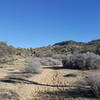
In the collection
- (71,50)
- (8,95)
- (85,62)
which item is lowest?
(8,95)

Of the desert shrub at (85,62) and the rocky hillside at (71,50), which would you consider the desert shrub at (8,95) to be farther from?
the rocky hillside at (71,50)

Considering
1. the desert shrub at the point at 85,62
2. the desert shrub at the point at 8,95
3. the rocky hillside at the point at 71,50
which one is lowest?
the desert shrub at the point at 8,95

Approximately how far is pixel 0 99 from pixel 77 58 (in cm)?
1859

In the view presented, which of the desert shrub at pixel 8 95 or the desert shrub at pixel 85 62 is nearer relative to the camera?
the desert shrub at pixel 8 95

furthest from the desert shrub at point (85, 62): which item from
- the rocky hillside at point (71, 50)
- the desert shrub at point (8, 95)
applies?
the rocky hillside at point (71, 50)

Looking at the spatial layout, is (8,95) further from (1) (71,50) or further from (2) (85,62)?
(1) (71,50)

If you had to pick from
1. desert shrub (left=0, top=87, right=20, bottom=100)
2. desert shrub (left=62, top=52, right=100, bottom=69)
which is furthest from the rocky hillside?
desert shrub (left=0, top=87, right=20, bottom=100)

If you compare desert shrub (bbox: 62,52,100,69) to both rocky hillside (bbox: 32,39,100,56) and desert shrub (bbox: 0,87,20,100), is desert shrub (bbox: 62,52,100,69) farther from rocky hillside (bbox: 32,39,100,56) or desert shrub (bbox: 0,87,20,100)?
rocky hillside (bbox: 32,39,100,56)

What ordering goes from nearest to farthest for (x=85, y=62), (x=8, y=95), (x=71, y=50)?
(x=8, y=95) → (x=85, y=62) → (x=71, y=50)

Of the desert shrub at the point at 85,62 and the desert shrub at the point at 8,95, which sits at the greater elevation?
the desert shrub at the point at 85,62

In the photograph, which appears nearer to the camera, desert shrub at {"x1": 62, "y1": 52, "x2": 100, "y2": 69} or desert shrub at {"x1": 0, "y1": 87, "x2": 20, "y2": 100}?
desert shrub at {"x1": 0, "y1": 87, "x2": 20, "y2": 100}

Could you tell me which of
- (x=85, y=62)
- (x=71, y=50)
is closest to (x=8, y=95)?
(x=85, y=62)

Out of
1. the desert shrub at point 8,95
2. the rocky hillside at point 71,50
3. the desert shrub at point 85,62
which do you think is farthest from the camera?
the rocky hillside at point 71,50

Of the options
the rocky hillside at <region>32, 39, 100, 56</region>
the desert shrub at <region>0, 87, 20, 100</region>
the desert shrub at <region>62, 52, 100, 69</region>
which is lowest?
the desert shrub at <region>0, 87, 20, 100</region>
